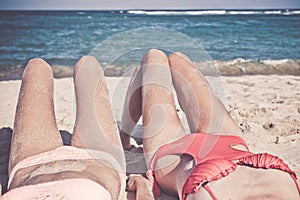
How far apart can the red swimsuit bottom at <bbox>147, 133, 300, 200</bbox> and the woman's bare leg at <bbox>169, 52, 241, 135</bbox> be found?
127mm

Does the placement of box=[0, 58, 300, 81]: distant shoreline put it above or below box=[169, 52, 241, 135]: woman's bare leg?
below

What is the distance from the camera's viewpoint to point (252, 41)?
10.1 m

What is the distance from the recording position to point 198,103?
1937 millimetres

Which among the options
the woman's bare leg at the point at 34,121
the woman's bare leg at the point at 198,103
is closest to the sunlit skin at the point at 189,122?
the woman's bare leg at the point at 198,103

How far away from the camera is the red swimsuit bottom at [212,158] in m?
1.40

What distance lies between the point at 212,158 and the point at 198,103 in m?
0.50

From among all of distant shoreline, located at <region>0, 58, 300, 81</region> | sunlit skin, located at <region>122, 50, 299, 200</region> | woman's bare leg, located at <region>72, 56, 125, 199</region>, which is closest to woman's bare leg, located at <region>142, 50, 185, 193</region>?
sunlit skin, located at <region>122, 50, 299, 200</region>

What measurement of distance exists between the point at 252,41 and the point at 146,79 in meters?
8.67

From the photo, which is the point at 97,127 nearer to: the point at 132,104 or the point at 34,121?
the point at 34,121

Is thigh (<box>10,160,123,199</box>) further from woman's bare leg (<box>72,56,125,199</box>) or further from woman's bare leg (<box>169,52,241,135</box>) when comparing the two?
woman's bare leg (<box>169,52,241,135</box>)

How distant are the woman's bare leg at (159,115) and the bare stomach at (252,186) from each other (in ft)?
1.01

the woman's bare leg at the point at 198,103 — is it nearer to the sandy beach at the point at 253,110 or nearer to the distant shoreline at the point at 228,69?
the sandy beach at the point at 253,110

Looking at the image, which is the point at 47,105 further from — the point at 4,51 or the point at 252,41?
the point at 252,41

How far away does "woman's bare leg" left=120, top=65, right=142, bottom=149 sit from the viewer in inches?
85.7
